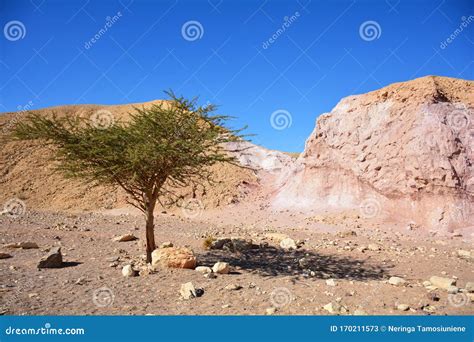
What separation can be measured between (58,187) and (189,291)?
2388 cm

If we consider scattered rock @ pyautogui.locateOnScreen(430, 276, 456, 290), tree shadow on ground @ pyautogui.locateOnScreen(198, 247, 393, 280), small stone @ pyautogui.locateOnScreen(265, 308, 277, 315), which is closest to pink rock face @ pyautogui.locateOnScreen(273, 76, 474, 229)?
tree shadow on ground @ pyautogui.locateOnScreen(198, 247, 393, 280)

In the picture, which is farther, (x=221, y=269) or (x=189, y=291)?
(x=221, y=269)

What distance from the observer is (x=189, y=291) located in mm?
6660

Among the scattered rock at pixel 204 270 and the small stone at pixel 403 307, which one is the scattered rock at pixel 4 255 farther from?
the small stone at pixel 403 307

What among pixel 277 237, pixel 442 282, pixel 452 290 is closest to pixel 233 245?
pixel 277 237

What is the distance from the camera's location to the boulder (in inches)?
332

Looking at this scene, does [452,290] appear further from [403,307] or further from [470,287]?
[403,307]

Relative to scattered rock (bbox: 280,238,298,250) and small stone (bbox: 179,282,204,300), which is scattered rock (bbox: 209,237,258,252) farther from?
small stone (bbox: 179,282,204,300)

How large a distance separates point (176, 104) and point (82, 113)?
35.5 metres

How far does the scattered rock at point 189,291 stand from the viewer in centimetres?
661

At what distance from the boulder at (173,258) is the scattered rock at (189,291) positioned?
1563 millimetres

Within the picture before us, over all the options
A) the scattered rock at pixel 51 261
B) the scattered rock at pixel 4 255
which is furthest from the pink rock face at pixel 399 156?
the scattered rock at pixel 4 255
